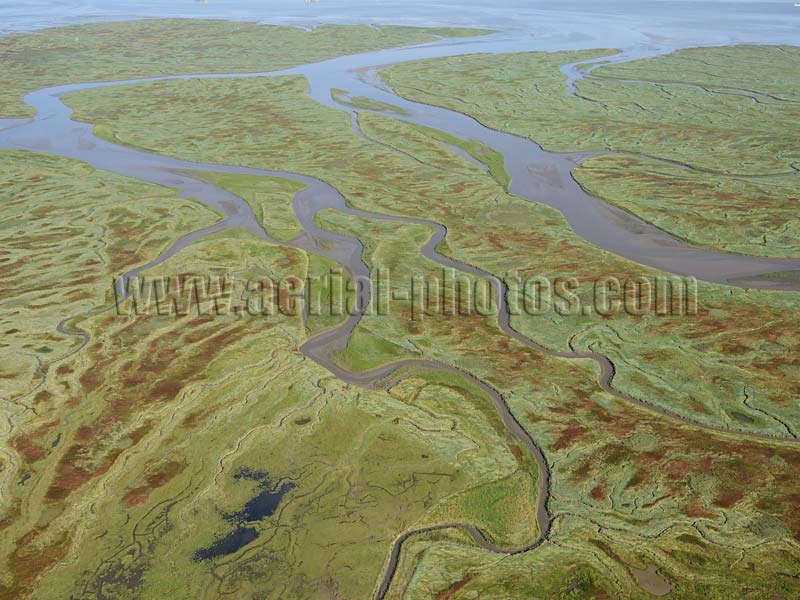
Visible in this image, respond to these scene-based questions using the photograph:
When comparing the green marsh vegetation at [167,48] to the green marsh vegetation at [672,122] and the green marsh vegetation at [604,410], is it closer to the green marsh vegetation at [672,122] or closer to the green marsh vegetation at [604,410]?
the green marsh vegetation at [672,122]

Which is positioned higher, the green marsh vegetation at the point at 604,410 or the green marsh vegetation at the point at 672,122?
the green marsh vegetation at the point at 672,122

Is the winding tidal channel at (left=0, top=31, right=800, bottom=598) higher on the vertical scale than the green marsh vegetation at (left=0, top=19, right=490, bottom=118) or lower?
lower

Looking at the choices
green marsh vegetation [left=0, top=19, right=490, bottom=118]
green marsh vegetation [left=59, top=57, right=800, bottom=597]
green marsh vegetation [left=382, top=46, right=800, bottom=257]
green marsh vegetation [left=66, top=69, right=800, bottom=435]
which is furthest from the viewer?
green marsh vegetation [left=0, top=19, right=490, bottom=118]

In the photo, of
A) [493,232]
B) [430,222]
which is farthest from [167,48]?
[493,232]

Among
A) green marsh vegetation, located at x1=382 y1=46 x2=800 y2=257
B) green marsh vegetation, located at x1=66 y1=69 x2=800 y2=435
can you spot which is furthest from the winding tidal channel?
green marsh vegetation, located at x1=382 y1=46 x2=800 y2=257

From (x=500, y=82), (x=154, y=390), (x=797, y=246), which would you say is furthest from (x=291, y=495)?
(x=500, y=82)

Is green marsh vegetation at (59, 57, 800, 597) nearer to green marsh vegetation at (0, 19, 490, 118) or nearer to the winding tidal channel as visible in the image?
the winding tidal channel

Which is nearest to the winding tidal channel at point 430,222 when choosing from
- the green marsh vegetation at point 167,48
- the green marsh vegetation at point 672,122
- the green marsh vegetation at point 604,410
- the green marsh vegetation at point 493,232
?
the green marsh vegetation at point 604,410

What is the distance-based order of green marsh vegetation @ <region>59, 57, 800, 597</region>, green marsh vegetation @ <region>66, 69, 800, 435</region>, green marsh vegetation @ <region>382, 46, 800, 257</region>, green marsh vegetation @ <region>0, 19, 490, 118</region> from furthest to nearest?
→ green marsh vegetation @ <region>0, 19, 490, 118</region>
green marsh vegetation @ <region>382, 46, 800, 257</region>
green marsh vegetation @ <region>66, 69, 800, 435</region>
green marsh vegetation @ <region>59, 57, 800, 597</region>

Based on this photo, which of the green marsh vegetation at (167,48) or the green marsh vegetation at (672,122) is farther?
the green marsh vegetation at (167,48)
